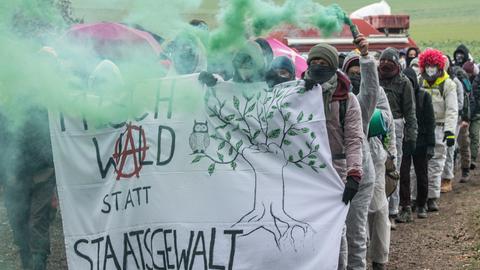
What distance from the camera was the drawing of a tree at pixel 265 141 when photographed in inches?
215

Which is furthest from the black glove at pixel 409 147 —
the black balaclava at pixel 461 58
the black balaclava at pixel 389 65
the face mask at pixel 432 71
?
the black balaclava at pixel 461 58

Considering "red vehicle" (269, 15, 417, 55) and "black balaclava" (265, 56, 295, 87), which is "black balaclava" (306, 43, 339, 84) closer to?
"black balaclava" (265, 56, 295, 87)

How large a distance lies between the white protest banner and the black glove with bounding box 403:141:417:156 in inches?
132

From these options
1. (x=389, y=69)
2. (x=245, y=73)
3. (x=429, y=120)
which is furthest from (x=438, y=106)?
(x=245, y=73)

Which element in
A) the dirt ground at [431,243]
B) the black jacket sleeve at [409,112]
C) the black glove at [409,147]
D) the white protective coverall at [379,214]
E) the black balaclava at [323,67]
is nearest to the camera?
the black balaclava at [323,67]

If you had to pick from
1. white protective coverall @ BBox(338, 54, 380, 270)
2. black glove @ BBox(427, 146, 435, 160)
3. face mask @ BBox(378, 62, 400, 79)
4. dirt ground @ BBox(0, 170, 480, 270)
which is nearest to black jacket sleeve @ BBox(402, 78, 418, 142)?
face mask @ BBox(378, 62, 400, 79)

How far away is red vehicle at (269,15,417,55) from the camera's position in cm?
1057

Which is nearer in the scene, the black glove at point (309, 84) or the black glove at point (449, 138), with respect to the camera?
the black glove at point (309, 84)

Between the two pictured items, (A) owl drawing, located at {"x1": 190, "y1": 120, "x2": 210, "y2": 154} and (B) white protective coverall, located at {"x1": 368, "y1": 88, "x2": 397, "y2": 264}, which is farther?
(B) white protective coverall, located at {"x1": 368, "y1": 88, "x2": 397, "y2": 264}

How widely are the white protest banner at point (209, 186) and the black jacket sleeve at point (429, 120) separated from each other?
12.3 feet

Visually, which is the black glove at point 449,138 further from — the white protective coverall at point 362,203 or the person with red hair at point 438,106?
the white protective coverall at point 362,203

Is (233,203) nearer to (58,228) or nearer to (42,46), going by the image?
(42,46)

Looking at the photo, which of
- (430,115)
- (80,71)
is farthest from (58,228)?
(430,115)

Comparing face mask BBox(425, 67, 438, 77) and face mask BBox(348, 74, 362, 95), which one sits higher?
face mask BBox(425, 67, 438, 77)
